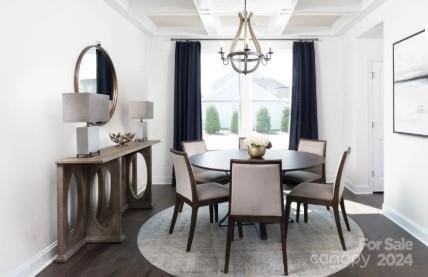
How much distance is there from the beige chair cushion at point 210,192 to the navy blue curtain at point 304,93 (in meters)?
2.63

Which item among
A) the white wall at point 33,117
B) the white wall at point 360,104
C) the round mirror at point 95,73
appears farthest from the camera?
the white wall at point 360,104

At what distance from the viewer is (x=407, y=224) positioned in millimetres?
3289

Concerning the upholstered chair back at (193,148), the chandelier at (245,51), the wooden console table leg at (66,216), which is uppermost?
the chandelier at (245,51)

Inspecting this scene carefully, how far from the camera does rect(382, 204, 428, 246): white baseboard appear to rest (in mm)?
3008

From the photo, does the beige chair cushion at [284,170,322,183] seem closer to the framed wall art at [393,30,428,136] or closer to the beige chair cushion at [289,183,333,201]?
the beige chair cushion at [289,183,333,201]

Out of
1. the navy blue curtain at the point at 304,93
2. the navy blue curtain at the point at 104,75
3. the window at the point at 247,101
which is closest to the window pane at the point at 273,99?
the window at the point at 247,101

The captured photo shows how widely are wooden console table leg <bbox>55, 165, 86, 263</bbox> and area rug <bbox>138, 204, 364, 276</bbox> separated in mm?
586

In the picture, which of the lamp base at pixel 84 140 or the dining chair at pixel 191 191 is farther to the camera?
the dining chair at pixel 191 191

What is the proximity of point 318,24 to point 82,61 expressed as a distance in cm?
386

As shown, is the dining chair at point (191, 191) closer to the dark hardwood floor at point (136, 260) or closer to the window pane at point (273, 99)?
the dark hardwood floor at point (136, 260)

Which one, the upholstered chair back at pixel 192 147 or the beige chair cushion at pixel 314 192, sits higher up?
the upholstered chair back at pixel 192 147

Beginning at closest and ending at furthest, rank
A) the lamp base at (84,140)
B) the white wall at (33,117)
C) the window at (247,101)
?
the white wall at (33,117) → the lamp base at (84,140) → the window at (247,101)

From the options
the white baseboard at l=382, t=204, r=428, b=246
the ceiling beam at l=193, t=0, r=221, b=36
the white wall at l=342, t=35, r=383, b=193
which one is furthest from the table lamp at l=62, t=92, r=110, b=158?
the white wall at l=342, t=35, r=383, b=193

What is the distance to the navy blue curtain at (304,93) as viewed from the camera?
17.6ft
